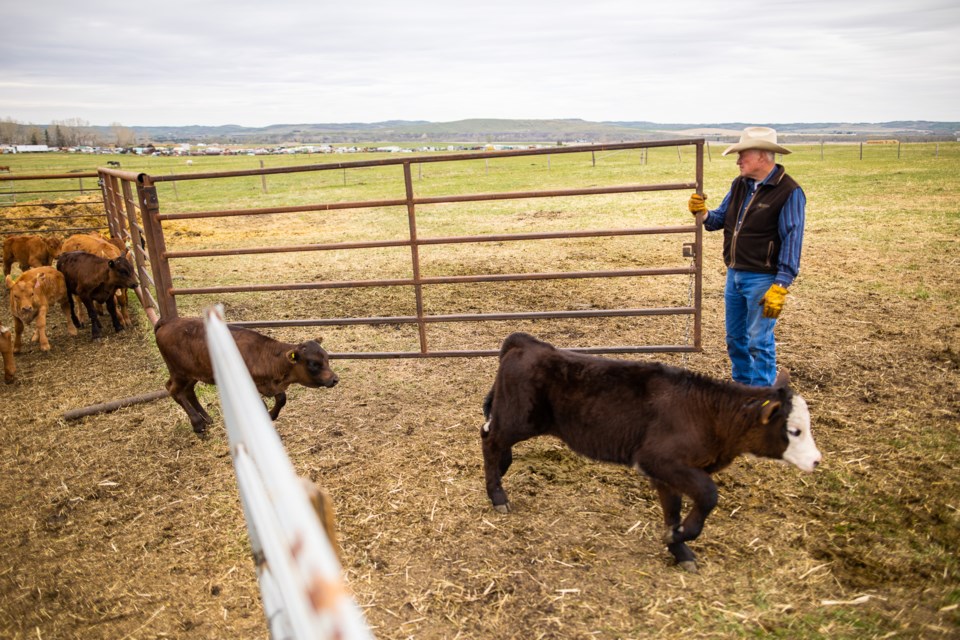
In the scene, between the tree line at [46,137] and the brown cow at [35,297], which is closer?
the brown cow at [35,297]

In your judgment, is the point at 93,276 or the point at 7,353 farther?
the point at 93,276

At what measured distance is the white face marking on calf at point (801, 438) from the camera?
11.0 ft

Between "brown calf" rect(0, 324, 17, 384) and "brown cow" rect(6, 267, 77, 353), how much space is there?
1012mm

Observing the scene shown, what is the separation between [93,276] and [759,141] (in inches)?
284

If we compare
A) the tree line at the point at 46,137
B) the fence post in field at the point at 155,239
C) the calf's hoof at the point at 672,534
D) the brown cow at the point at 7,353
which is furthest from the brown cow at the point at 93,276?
the tree line at the point at 46,137

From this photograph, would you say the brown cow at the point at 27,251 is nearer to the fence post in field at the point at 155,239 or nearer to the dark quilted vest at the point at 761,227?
→ the fence post in field at the point at 155,239

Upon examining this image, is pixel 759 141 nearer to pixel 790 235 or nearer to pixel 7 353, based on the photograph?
pixel 790 235

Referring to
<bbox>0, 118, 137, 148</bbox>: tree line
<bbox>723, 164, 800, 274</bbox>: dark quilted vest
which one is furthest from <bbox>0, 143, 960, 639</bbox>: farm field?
<bbox>0, 118, 137, 148</bbox>: tree line

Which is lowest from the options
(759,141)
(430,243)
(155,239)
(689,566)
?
(689,566)

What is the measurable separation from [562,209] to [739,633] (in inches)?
573

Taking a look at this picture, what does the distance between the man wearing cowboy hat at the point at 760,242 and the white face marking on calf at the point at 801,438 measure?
1.03 meters

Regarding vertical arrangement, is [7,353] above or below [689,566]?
above

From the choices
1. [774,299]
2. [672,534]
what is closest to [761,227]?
[774,299]

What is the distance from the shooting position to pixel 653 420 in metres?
3.55
